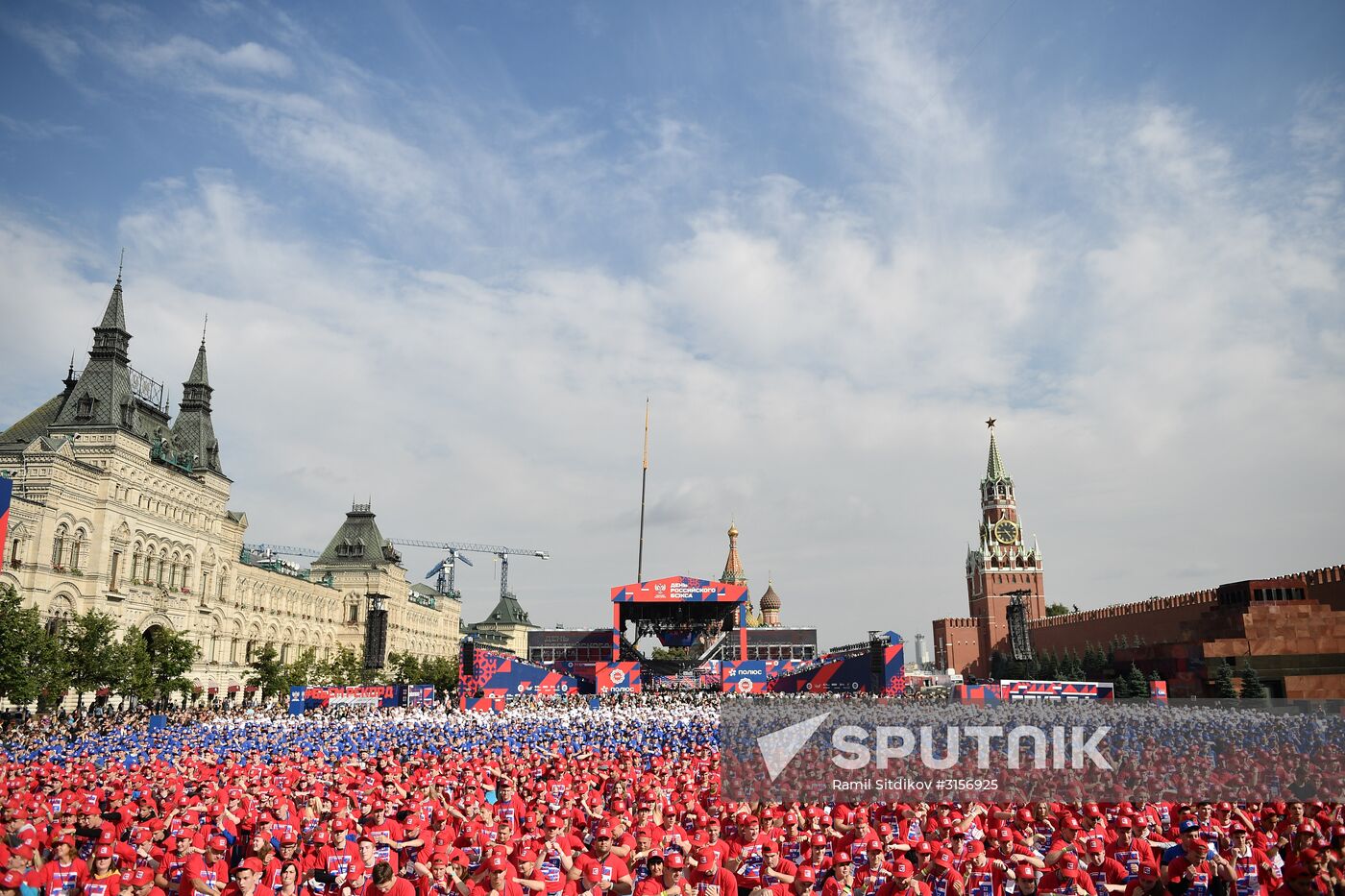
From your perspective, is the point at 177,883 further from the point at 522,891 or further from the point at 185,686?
the point at 185,686

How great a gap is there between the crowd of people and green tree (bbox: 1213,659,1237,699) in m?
46.8

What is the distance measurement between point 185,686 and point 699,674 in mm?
36949

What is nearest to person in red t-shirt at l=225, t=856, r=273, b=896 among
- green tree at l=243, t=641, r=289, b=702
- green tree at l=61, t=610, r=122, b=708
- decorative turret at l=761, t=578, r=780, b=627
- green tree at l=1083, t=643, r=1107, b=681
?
green tree at l=61, t=610, r=122, b=708

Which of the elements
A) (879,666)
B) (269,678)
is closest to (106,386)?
(269,678)

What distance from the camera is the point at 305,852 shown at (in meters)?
11.4

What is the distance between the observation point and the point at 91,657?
4197 centimetres

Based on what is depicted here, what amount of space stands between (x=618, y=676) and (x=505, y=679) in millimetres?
9485

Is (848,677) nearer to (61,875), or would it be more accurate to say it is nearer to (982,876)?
(982,876)

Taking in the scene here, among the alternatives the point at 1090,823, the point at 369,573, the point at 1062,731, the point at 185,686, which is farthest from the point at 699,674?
the point at 1090,823

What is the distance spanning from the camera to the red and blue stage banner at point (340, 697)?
4344cm

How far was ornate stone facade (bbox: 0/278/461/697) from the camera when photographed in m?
46.8

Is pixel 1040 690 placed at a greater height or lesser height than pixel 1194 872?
greater

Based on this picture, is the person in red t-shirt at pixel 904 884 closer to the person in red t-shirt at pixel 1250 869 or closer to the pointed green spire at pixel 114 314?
the person in red t-shirt at pixel 1250 869

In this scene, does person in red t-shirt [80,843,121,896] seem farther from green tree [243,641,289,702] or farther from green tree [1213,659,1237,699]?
green tree [1213,659,1237,699]
